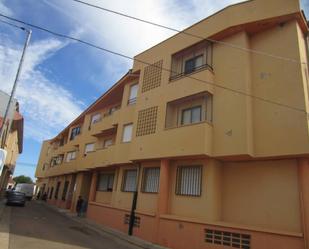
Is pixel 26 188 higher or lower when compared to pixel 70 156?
lower

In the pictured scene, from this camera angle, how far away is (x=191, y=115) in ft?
50.6

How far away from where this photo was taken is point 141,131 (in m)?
17.3

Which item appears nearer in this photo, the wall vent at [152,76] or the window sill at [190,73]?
the window sill at [190,73]

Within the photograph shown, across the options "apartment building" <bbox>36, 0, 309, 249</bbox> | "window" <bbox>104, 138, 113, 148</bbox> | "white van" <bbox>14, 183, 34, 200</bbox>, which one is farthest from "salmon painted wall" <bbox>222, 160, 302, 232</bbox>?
"white van" <bbox>14, 183, 34, 200</bbox>

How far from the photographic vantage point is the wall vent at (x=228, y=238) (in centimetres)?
1100

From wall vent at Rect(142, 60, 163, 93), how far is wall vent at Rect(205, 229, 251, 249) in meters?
9.44

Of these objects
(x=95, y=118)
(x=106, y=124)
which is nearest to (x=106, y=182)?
(x=106, y=124)

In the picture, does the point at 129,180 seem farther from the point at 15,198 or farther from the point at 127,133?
the point at 15,198

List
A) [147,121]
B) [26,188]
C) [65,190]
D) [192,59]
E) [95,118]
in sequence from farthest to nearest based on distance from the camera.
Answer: [26,188]
[65,190]
[95,118]
[147,121]
[192,59]

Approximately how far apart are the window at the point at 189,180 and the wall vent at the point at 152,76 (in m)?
5.89

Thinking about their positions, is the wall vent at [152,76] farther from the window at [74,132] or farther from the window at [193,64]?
the window at [74,132]

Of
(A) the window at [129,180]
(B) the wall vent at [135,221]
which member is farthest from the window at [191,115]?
(B) the wall vent at [135,221]

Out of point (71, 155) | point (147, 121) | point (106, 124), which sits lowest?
point (147, 121)

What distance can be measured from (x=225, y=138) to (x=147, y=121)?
5.80m
